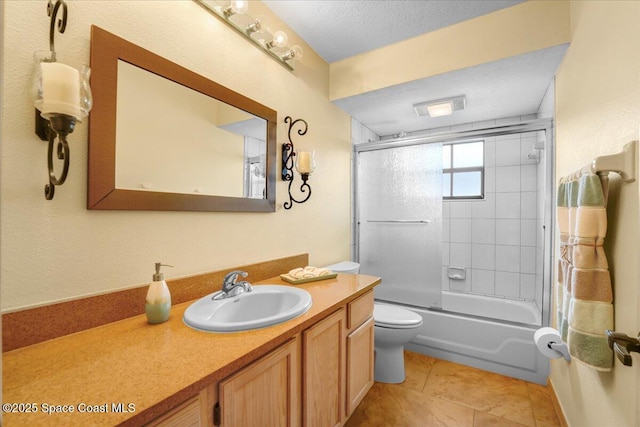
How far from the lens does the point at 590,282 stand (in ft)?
3.58

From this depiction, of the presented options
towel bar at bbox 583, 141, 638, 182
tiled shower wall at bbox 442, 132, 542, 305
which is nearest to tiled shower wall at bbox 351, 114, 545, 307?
tiled shower wall at bbox 442, 132, 542, 305

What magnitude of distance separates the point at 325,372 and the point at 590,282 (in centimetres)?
110

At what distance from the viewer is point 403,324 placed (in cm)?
197

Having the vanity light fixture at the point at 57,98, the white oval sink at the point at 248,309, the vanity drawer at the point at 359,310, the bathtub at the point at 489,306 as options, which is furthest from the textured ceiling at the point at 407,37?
the bathtub at the point at 489,306

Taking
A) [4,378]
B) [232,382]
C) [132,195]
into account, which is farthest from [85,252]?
[232,382]

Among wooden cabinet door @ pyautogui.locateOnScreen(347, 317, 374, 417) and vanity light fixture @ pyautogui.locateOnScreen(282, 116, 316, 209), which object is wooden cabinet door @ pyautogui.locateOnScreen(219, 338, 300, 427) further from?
vanity light fixture @ pyautogui.locateOnScreen(282, 116, 316, 209)

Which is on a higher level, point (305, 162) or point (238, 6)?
point (238, 6)

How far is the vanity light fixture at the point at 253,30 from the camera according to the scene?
4.82ft

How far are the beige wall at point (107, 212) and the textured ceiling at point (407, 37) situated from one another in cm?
26

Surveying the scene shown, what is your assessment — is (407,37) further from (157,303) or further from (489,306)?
(489,306)

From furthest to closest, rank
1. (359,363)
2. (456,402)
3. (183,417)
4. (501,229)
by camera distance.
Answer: (501,229)
(456,402)
(359,363)
(183,417)

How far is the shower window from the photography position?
10.5ft

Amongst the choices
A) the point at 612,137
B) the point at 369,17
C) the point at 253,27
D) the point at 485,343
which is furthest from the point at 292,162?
the point at 485,343

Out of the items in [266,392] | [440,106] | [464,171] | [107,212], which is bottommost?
[266,392]
